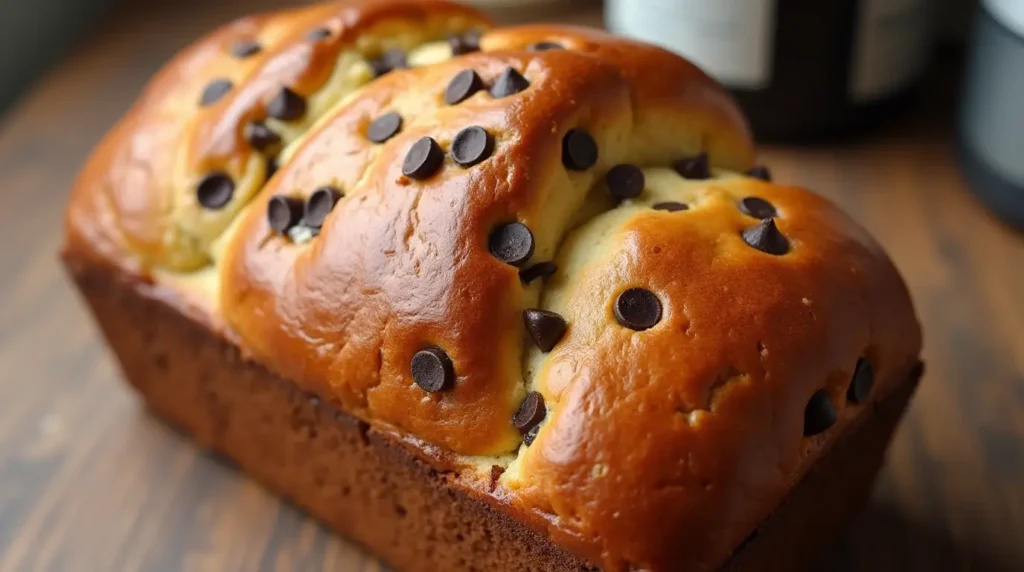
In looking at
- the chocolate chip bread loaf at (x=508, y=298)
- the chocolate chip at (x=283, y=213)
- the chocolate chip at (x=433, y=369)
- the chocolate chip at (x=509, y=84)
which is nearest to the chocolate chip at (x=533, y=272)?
the chocolate chip bread loaf at (x=508, y=298)

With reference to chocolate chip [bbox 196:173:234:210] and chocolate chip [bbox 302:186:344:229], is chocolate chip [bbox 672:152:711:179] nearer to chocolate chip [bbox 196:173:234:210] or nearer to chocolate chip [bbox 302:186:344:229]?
chocolate chip [bbox 302:186:344:229]

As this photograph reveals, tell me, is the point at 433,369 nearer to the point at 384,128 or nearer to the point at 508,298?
the point at 508,298

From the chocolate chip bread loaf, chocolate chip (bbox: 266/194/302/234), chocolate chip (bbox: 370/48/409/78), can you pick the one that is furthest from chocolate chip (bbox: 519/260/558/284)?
chocolate chip (bbox: 370/48/409/78)

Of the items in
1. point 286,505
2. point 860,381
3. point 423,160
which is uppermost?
point 423,160

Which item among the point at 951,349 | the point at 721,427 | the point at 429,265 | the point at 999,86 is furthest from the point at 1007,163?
the point at 429,265

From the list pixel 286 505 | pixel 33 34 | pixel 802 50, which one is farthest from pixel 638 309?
pixel 33 34

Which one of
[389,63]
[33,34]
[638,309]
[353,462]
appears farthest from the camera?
[33,34]
